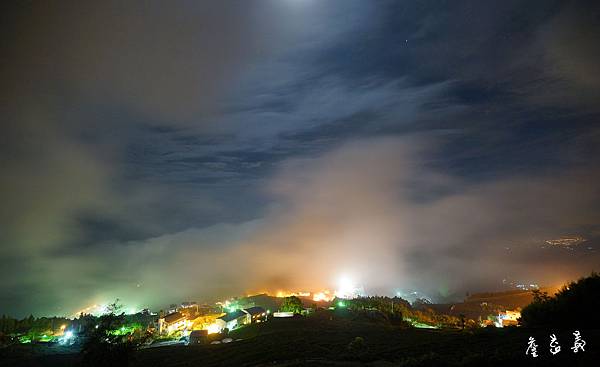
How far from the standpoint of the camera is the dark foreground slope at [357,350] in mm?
18761

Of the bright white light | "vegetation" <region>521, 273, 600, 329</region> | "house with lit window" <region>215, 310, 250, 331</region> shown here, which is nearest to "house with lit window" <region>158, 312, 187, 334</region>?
the bright white light

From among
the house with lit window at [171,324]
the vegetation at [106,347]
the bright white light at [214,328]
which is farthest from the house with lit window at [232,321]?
the vegetation at [106,347]

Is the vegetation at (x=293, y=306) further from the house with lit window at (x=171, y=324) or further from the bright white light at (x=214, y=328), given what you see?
the house with lit window at (x=171, y=324)

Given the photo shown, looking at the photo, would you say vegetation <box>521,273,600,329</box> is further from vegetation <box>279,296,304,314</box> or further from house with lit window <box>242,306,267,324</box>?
house with lit window <box>242,306,267,324</box>

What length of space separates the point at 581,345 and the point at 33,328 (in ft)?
385

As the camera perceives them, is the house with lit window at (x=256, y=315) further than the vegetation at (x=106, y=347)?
Yes

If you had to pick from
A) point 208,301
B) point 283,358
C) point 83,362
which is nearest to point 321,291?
point 208,301

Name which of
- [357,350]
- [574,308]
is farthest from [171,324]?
[574,308]

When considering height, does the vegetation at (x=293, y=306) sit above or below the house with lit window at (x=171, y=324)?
above

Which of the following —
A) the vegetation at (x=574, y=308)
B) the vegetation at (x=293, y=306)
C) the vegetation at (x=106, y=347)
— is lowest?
the vegetation at (x=293, y=306)

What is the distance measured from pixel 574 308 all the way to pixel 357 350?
993 inches

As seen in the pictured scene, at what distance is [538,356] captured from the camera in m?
17.5

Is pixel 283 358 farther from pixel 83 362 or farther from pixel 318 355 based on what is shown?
pixel 83 362

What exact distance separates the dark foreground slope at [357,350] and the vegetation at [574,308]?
425 cm
